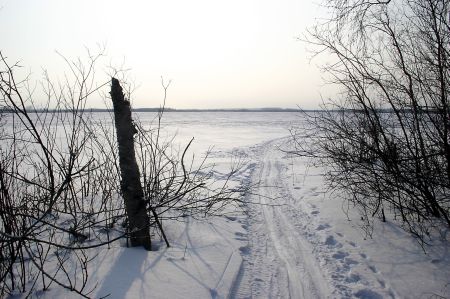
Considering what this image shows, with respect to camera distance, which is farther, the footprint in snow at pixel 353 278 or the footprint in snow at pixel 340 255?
the footprint in snow at pixel 340 255

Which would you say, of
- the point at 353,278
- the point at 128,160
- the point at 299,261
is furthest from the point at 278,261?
the point at 128,160

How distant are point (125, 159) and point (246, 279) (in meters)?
2.22

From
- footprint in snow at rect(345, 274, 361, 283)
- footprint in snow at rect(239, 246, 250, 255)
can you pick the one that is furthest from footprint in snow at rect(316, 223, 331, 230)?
footprint in snow at rect(345, 274, 361, 283)

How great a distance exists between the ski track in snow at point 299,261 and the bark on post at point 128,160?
161 cm

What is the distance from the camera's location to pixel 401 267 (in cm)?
419

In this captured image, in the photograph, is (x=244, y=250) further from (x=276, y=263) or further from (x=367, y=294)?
(x=367, y=294)

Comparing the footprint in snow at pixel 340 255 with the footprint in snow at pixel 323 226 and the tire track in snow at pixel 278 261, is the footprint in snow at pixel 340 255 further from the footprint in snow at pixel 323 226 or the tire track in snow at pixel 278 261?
the footprint in snow at pixel 323 226

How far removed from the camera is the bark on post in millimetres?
4023

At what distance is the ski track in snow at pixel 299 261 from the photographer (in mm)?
3740

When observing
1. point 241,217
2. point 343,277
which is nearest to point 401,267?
point 343,277

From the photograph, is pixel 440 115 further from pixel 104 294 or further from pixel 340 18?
pixel 104 294

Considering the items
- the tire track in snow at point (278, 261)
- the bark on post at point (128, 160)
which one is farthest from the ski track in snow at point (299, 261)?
the bark on post at point (128, 160)

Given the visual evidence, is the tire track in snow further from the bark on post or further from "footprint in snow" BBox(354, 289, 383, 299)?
the bark on post

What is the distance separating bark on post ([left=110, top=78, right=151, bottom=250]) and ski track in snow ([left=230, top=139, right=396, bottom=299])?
5.27 feet
